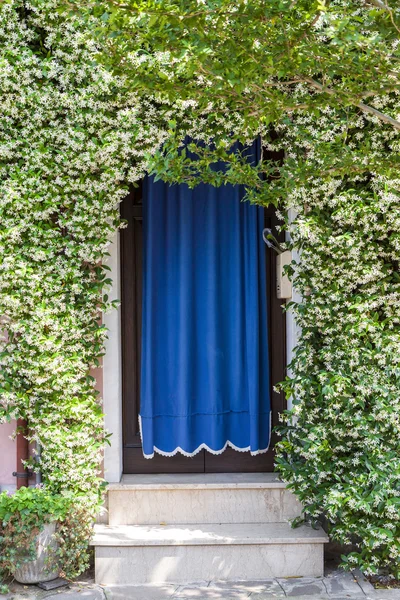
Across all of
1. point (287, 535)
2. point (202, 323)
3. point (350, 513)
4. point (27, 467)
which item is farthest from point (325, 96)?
point (27, 467)

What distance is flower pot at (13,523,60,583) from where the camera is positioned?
4363 millimetres

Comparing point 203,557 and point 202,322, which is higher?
point 202,322

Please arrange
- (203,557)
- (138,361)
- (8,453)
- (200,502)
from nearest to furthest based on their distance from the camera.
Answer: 1. (203,557)
2. (200,502)
3. (8,453)
4. (138,361)

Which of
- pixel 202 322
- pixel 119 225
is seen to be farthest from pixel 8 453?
pixel 119 225

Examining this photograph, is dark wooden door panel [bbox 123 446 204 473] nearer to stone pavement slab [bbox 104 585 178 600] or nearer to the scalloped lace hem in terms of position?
the scalloped lace hem

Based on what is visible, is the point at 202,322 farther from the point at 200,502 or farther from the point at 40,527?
the point at 40,527

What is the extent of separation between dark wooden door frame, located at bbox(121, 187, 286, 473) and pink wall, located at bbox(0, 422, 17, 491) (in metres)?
0.84

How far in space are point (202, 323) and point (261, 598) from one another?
1.97 meters

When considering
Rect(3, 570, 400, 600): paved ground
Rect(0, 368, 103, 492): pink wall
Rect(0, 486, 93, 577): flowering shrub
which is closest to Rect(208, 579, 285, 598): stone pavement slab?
Rect(3, 570, 400, 600): paved ground

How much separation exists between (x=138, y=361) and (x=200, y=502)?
3.85 ft

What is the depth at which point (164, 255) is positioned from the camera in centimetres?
513

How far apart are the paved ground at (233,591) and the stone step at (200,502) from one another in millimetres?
496

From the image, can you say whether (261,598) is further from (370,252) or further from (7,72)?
(7,72)

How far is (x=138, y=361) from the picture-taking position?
527 centimetres
